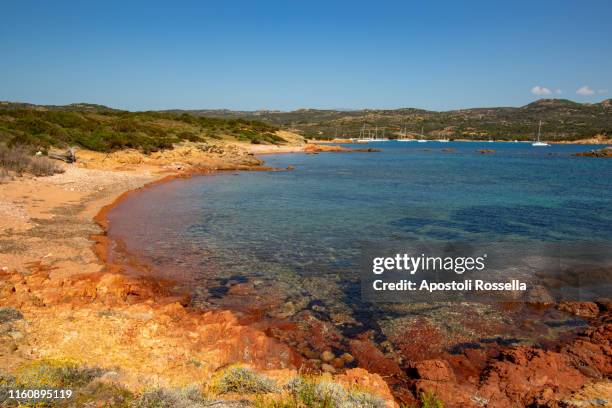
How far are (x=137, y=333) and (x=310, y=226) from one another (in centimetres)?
975

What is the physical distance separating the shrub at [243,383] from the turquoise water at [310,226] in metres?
2.76

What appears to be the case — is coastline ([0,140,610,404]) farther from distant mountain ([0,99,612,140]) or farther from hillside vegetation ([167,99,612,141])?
distant mountain ([0,99,612,140])

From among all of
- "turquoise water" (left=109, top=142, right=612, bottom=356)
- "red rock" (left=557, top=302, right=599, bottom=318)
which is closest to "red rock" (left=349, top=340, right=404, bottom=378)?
"turquoise water" (left=109, top=142, right=612, bottom=356)

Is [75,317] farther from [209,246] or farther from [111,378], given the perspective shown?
[209,246]

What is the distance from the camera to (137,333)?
6.43 m

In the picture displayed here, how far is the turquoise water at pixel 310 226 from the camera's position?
31.8 ft

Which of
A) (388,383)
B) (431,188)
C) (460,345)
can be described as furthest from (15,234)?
(431,188)

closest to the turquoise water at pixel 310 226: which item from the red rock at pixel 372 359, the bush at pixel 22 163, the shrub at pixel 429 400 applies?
the red rock at pixel 372 359

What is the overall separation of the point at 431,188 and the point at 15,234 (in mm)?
24391

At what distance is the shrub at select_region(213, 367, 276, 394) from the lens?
504 cm

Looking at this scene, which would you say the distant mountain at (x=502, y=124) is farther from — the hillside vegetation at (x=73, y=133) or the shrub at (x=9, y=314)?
the shrub at (x=9, y=314)

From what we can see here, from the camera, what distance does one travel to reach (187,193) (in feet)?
77.4

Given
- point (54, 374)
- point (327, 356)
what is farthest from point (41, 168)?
point (327, 356)

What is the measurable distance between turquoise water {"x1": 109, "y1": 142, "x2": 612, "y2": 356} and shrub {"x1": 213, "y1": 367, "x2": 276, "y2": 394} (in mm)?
2761
